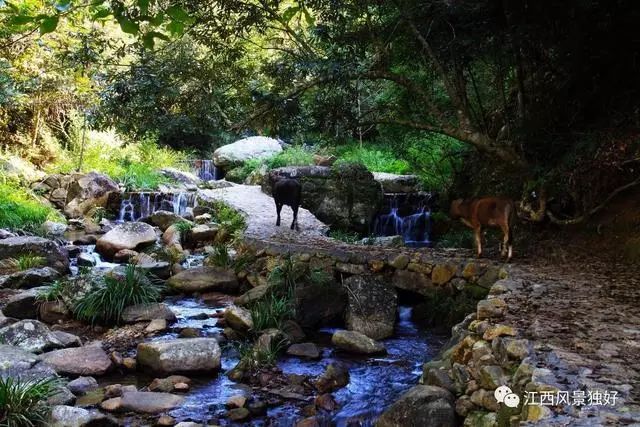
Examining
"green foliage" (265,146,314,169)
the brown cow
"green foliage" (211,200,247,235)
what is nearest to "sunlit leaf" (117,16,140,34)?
the brown cow

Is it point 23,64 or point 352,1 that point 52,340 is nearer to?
point 352,1

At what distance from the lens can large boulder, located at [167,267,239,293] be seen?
8.12 metres

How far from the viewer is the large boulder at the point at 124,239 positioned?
1038 cm

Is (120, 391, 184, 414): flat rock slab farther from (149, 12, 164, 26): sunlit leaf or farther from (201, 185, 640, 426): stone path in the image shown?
(149, 12, 164, 26): sunlit leaf

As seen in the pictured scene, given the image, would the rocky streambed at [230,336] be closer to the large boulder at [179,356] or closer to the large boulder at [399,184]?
the large boulder at [179,356]

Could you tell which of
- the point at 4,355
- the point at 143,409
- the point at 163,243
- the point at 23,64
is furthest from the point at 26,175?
the point at 143,409

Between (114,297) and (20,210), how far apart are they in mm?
6481

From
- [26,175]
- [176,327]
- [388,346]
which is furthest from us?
[26,175]

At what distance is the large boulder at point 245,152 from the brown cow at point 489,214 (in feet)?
40.7

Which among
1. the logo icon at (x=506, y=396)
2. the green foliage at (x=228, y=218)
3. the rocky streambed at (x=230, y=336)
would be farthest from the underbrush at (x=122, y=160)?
the logo icon at (x=506, y=396)

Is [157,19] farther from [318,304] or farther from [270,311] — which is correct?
[318,304]

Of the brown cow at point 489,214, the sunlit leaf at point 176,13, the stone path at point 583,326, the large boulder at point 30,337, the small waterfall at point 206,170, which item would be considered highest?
the small waterfall at point 206,170

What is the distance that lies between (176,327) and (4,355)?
6.78 feet

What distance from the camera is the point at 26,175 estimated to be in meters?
14.5
